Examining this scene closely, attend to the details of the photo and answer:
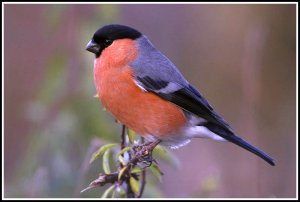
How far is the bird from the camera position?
9.46ft

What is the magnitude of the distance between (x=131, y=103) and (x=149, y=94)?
123 mm

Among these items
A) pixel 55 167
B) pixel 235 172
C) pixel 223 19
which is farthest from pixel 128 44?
pixel 223 19

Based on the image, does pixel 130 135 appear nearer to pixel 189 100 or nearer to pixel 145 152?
pixel 145 152

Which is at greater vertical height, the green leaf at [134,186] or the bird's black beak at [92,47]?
the bird's black beak at [92,47]

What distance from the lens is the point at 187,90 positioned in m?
2.99

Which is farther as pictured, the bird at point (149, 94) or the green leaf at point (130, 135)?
the bird at point (149, 94)

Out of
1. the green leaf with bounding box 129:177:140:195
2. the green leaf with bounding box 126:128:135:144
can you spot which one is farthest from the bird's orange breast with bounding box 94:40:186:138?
the green leaf with bounding box 129:177:140:195

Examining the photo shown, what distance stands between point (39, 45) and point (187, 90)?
2289 millimetres

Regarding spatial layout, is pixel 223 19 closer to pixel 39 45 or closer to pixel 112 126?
pixel 39 45

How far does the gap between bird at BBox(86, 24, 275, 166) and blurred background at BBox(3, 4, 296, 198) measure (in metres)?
0.20

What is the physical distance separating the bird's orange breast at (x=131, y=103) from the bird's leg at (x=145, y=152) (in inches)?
3.6

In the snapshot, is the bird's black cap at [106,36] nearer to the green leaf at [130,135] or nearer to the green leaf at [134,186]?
the green leaf at [130,135]

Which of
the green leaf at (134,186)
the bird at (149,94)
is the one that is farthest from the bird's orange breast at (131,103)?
the green leaf at (134,186)

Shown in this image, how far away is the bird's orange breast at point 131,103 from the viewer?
9.36 ft
